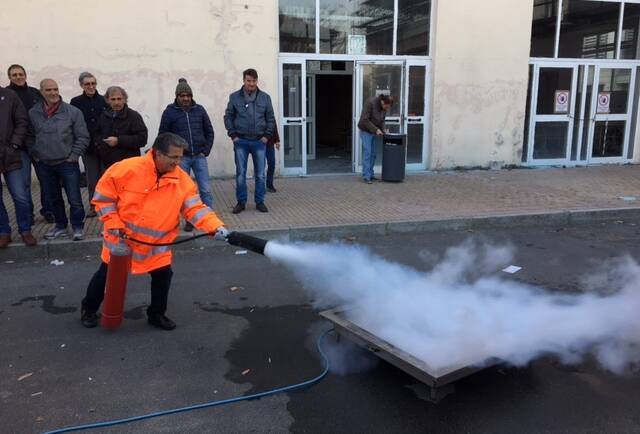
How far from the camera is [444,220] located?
7547 millimetres

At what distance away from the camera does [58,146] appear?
20.5 feet

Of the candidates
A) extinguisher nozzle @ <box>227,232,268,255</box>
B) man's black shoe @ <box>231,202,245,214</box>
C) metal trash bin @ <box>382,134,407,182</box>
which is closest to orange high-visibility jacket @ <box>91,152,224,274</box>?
extinguisher nozzle @ <box>227,232,268,255</box>

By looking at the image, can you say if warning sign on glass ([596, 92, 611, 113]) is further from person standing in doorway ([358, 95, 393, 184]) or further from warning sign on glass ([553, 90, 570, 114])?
person standing in doorway ([358, 95, 393, 184])

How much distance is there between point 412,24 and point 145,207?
9.28 m

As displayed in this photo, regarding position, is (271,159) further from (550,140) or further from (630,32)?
A: (630,32)

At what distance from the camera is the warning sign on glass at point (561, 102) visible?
12.7 metres

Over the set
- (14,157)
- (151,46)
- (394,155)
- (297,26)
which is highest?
(297,26)

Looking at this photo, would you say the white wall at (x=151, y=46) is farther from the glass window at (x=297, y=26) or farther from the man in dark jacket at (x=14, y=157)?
the man in dark jacket at (x=14, y=157)

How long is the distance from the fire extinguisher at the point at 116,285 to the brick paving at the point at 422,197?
2896 mm

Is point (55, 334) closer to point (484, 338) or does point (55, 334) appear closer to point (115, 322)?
point (115, 322)

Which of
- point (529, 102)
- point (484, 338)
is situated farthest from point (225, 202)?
point (529, 102)

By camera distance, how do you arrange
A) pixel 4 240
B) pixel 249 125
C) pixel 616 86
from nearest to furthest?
pixel 4 240
pixel 249 125
pixel 616 86

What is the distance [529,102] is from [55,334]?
11542mm

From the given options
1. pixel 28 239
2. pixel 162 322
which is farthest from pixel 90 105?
pixel 162 322
